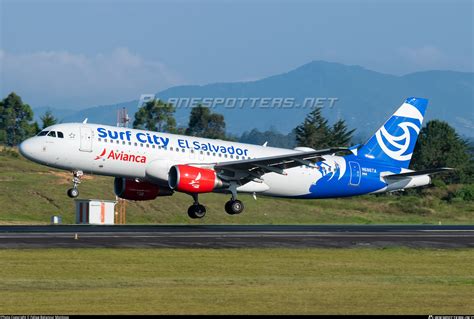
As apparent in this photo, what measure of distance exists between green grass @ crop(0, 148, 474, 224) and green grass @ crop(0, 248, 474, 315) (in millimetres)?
35266

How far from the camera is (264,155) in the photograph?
174 feet

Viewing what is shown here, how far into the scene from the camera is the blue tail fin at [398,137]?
2240 inches

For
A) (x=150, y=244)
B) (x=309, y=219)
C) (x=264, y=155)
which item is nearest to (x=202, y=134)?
(x=309, y=219)

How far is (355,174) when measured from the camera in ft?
181

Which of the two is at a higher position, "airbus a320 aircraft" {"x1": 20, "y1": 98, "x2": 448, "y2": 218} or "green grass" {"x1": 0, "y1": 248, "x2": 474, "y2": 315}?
"airbus a320 aircraft" {"x1": 20, "y1": 98, "x2": 448, "y2": 218}

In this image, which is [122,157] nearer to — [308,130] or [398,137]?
[398,137]

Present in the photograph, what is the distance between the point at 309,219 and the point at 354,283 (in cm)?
4664

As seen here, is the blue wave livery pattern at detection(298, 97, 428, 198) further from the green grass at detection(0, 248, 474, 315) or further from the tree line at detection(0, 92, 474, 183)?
the tree line at detection(0, 92, 474, 183)

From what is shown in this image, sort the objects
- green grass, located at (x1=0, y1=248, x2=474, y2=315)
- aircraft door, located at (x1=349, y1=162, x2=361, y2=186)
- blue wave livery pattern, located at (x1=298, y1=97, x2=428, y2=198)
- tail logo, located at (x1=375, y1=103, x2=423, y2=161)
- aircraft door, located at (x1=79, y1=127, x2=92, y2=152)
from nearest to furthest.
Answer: green grass, located at (x1=0, y1=248, x2=474, y2=315)
aircraft door, located at (x1=79, y1=127, x2=92, y2=152)
blue wave livery pattern, located at (x1=298, y1=97, x2=428, y2=198)
aircraft door, located at (x1=349, y1=162, x2=361, y2=186)
tail logo, located at (x1=375, y1=103, x2=423, y2=161)

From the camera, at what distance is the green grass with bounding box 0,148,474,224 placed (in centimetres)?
7088

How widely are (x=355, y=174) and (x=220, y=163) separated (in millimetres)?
10067

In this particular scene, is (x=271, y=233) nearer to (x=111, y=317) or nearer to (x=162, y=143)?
(x=162, y=143)

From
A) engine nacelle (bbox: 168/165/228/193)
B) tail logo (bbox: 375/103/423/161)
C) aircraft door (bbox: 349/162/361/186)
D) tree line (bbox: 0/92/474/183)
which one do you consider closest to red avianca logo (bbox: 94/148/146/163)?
engine nacelle (bbox: 168/165/228/193)

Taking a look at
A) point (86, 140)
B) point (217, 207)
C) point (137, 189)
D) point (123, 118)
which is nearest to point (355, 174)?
point (137, 189)
